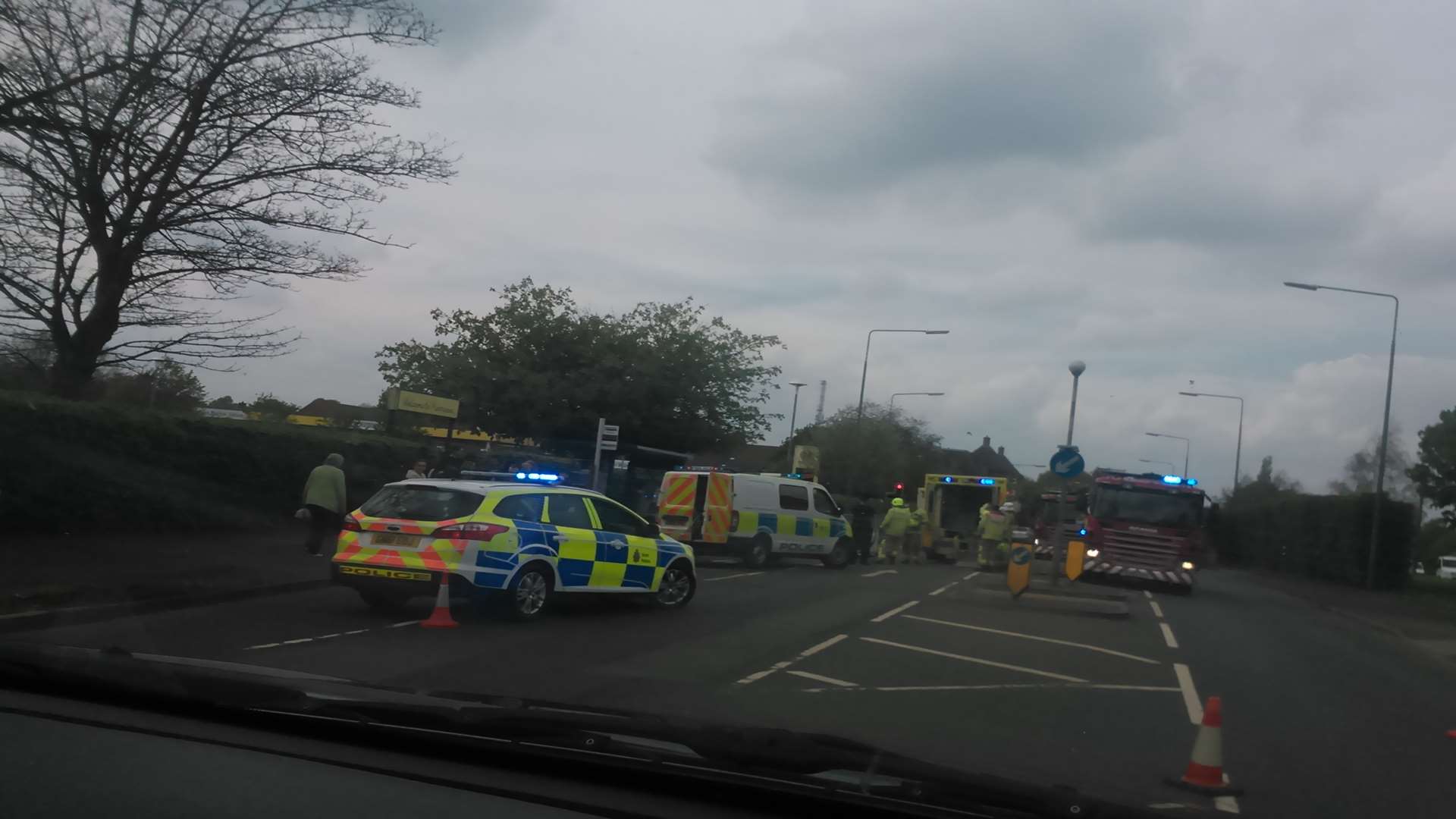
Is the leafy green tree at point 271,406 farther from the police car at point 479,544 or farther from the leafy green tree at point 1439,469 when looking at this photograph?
the leafy green tree at point 1439,469

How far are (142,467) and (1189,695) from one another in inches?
524

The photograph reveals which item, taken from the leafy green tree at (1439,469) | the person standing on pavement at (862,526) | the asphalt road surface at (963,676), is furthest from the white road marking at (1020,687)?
the leafy green tree at (1439,469)

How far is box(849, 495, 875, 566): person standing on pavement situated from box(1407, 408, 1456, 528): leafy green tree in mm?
32525

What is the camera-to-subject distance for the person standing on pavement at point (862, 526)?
27.3 m

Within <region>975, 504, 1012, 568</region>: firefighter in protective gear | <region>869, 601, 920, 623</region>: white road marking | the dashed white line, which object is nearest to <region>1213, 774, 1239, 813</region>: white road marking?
the dashed white line

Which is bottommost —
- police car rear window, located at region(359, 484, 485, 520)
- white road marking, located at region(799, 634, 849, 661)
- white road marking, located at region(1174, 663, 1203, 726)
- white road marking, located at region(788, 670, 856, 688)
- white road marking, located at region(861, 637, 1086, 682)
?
white road marking, located at region(799, 634, 849, 661)

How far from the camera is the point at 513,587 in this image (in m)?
11.7

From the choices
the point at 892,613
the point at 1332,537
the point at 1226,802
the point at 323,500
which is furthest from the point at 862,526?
the point at 1226,802

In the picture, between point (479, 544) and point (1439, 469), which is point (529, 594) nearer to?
point (479, 544)

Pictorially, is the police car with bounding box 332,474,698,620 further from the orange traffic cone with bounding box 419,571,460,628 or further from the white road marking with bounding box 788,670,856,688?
the white road marking with bounding box 788,670,856,688

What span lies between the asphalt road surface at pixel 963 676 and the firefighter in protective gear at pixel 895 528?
36.0ft

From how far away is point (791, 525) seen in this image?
24016 mm

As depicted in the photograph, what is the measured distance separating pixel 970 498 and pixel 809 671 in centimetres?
2565

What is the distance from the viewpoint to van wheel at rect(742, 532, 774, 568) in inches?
909
